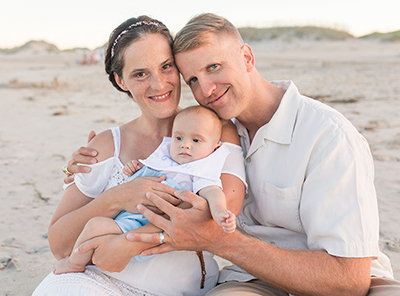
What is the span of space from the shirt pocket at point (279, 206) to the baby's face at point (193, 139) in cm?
45

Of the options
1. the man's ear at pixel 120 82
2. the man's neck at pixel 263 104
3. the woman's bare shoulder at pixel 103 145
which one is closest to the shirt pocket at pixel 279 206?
the man's neck at pixel 263 104

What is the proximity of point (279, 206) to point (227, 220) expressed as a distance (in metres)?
0.50

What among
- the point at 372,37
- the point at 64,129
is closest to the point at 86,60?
the point at 64,129

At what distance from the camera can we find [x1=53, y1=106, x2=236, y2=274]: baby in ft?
7.18

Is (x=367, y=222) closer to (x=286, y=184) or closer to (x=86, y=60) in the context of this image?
(x=286, y=184)

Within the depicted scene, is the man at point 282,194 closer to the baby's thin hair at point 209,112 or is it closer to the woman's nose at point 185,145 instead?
the baby's thin hair at point 209,112

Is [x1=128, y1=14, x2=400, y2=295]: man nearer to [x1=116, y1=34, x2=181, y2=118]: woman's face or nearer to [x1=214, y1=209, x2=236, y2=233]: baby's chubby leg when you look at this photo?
[x1=116, y1=34, x2=181, y2=118]: woman's face

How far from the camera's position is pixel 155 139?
2814 millimetres

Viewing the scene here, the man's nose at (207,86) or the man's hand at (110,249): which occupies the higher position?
the man's nose at (207,86)

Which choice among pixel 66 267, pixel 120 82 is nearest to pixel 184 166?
pixel 120 82

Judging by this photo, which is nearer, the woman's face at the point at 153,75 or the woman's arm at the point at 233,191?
the woman's arm at the point at 233,191

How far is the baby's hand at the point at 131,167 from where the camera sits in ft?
8.32

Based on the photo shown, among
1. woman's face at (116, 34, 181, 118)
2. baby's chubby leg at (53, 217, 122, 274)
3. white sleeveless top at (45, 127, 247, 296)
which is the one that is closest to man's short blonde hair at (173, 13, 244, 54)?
woman's face at (116, 34, 181, 118)

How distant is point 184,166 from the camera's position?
8.01 ft
